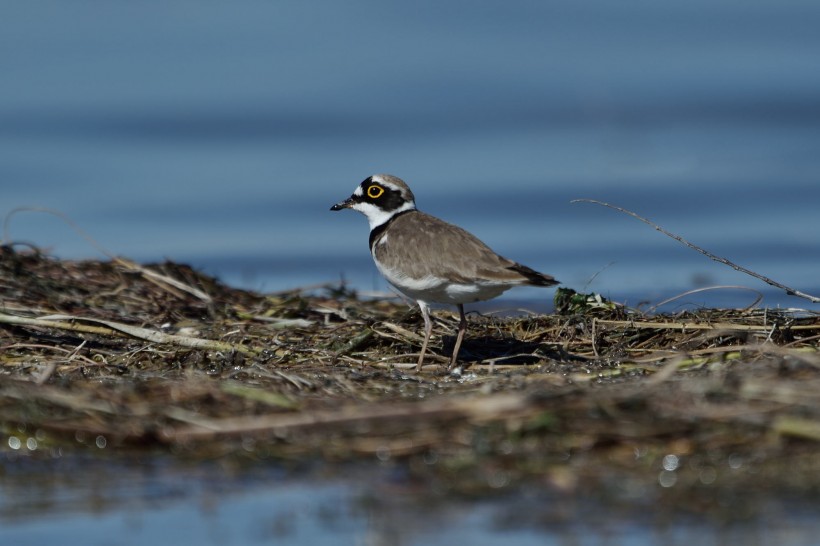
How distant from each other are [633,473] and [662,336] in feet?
9.66

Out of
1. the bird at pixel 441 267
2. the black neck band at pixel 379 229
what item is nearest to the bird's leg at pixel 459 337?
the bird at pixel 441 267

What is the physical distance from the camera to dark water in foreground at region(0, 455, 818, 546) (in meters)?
4.44

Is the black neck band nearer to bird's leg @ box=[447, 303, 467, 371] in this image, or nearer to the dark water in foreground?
bird's leg @ box=[447, 303, 467, 371]

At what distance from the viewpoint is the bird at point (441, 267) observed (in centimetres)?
785

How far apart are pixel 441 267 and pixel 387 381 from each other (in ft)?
3.90

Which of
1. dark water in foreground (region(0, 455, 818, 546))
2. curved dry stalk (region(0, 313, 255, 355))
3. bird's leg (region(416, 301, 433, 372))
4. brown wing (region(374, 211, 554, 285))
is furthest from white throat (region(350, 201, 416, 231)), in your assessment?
dark water in foreground (region(0, 455, 818, 546))

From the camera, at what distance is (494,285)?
7902mm

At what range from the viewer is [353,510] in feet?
15.6

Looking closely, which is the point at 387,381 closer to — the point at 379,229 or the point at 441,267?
the point at 441,267

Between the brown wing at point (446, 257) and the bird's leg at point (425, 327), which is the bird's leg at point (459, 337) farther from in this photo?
the brown wing at point (446, 257)

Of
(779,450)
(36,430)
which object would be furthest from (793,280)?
(36,430)

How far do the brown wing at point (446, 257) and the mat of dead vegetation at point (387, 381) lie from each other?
44 centimetres

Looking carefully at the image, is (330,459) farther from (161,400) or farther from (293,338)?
(293,338)

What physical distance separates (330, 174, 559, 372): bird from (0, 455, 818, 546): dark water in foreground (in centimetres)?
255
